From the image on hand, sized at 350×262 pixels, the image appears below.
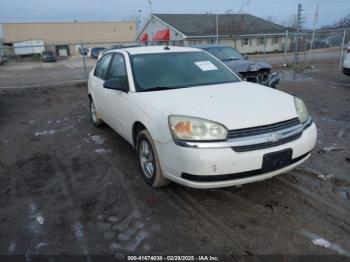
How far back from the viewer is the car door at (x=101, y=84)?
5121 mm

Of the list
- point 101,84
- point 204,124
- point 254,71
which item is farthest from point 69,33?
point 204,124

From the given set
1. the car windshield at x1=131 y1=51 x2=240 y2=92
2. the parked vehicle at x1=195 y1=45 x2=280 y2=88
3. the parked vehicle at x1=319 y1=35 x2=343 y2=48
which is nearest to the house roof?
the parked vehicle at x1=319 y1=35 x2=343 y2=48

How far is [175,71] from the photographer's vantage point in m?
4.19

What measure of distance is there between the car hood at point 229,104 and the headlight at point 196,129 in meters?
0.06

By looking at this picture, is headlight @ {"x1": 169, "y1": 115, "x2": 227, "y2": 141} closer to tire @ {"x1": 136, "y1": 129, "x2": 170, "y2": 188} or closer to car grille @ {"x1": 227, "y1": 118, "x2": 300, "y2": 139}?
car grille @ {"x1": 227, "y1": 118, "x2": 300, "y2": 139}

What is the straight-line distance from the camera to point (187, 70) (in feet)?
14.0

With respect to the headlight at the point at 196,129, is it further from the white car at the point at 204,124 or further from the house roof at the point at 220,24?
the house roof at the point at 220,24

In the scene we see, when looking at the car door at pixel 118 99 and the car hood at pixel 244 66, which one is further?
the car hood at pixel 244 66

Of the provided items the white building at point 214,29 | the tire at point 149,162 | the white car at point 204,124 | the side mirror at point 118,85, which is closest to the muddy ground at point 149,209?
the tire at point 149,162

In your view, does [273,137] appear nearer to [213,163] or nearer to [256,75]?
[213,163]

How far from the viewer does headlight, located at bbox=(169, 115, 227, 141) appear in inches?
112

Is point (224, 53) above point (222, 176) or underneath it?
above

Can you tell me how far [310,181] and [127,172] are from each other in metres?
2.33

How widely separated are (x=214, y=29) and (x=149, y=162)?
3758 cm
